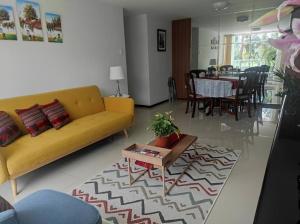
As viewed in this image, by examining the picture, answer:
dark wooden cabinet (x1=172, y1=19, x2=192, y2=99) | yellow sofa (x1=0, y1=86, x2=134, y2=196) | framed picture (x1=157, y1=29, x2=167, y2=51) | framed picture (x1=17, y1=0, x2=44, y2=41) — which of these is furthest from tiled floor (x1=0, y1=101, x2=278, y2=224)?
framed picture (x1=157, y1=29, x2=167, y2=51)

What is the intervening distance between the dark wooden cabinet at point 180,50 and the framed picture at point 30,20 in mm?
3955

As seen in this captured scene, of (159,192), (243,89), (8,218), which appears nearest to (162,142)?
(159,192)

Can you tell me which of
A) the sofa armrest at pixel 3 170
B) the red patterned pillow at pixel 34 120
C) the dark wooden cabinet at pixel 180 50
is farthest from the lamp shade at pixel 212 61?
the sofa armrest at pixel 3 170

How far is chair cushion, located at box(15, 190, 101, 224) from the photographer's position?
1260mm

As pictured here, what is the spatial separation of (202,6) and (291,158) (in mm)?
4495

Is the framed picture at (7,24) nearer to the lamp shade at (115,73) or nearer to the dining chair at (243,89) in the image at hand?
the lamp shade at (115,73)

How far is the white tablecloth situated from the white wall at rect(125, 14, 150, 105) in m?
1.47

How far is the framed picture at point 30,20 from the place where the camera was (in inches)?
116

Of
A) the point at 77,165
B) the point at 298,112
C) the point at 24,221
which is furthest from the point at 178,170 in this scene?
the point at 24,221

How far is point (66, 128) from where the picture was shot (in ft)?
9.52

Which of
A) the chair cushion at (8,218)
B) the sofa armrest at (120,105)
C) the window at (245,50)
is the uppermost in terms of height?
the window at (245,50)

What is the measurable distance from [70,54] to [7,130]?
5.45 ft

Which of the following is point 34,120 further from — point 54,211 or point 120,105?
point 54,211

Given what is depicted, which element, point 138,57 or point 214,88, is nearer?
point 214,88
